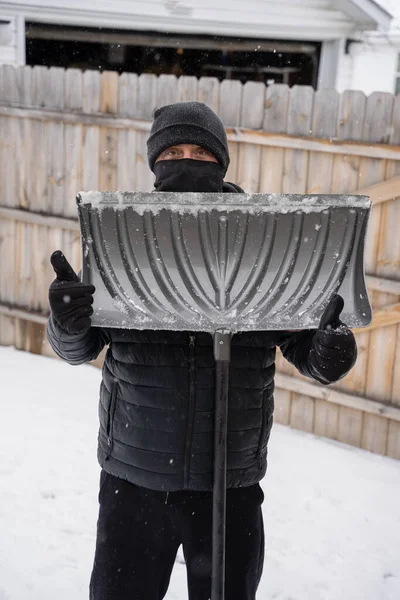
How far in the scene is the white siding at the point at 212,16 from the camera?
8.83 meters

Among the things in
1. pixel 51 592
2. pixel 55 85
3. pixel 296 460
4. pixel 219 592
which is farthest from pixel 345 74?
pixel 219 592

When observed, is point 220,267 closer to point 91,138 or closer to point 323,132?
point 323,132

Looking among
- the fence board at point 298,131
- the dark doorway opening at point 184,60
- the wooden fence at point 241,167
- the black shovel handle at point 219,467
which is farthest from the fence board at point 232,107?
the dark doorway opening at point 184,60

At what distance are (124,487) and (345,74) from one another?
353 inches

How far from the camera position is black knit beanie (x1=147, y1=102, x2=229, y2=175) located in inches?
78.1

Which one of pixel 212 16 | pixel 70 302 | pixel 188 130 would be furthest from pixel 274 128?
pixel 212 16

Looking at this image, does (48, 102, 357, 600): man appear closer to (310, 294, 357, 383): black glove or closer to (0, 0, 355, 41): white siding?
(310, 294, 357, 383): black glove

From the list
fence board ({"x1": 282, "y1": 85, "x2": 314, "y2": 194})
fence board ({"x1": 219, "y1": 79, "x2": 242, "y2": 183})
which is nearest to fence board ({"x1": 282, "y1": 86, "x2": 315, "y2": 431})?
fence board ({"x1": 282, "y1": 85, "x2": 314, "y2": 194})

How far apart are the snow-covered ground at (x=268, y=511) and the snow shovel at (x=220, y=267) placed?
155 cm

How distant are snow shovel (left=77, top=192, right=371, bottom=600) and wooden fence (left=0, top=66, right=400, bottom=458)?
2453mm

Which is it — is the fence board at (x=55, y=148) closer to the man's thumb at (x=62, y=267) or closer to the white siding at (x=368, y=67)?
the man's thumb at (x=62, y=267)

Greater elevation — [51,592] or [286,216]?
[286,216]

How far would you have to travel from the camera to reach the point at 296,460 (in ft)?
13.9

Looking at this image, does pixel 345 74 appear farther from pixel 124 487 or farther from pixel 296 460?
pixel 124 487
